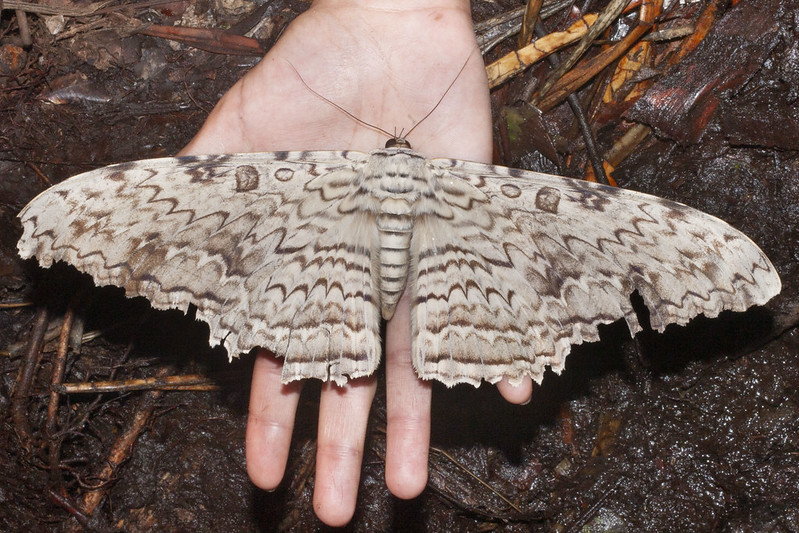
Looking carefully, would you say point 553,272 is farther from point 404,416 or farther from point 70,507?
point 70,507

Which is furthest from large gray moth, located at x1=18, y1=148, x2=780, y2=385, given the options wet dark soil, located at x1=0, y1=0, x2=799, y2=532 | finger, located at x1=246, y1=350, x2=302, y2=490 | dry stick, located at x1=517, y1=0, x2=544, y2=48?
dry stick, located at x1=517, y1=0, x2=544, y2=48

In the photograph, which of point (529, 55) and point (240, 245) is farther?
point (529, 55)

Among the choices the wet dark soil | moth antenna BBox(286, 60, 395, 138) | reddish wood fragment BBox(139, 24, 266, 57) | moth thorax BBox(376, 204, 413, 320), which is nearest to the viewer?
moth thorax BBox(376, 204, 413, 320)

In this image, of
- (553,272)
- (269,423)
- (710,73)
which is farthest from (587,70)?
(269,423)

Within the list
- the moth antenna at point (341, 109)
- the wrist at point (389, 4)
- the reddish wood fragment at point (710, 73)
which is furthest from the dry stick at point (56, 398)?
the reddish wood fragment at point (710, 73)

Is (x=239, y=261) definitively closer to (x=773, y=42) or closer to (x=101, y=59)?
(x=101, y=59)

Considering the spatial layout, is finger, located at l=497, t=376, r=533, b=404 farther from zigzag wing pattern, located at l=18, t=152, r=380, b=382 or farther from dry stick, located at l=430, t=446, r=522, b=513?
dry stick, located at l=430, t=446, r=522, b=513

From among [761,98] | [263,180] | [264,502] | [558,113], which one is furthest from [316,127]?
[761,98]
